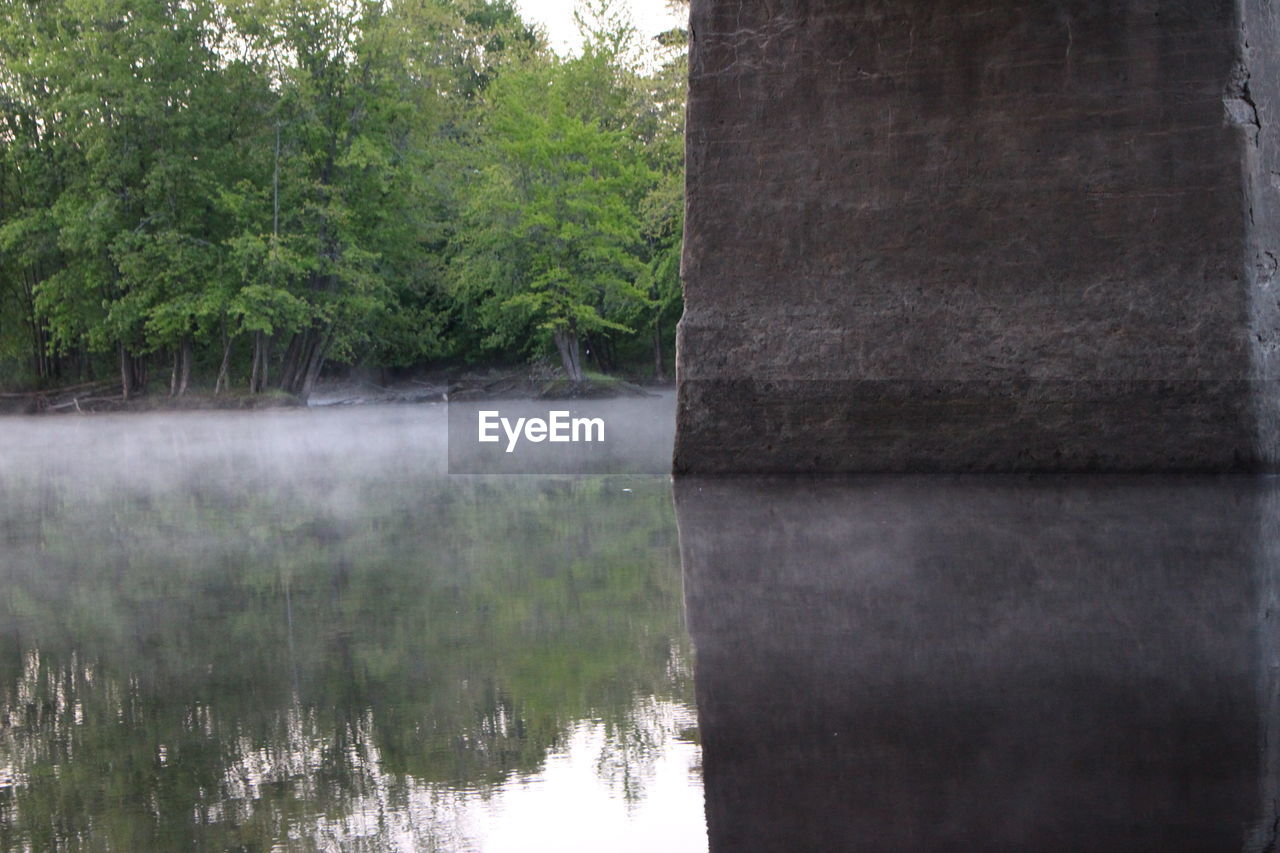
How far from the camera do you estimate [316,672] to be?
276 cm

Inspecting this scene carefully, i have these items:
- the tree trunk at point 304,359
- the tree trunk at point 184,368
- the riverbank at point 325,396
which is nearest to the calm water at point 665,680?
the riverbank at point 325,396

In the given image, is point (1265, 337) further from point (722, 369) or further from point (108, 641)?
point (108, 641)

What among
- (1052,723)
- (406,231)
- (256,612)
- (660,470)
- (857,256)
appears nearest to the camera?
(1052,723)

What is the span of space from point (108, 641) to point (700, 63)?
4.23 metres

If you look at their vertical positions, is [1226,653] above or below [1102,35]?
below

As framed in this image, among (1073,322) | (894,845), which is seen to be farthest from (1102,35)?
(894,845)

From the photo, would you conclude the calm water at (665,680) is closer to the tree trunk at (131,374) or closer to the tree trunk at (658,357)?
the tree trunk at (131,374)

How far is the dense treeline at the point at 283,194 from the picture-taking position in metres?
20.8

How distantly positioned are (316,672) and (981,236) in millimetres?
4230

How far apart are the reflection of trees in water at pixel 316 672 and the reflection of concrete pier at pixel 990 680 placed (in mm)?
193

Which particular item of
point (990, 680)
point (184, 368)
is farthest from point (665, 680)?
point (184, 368)

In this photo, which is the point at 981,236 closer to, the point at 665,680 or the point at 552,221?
the point at 665,680

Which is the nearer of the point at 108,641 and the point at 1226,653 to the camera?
the point at 1226,653

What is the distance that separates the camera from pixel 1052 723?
2.23 metres
